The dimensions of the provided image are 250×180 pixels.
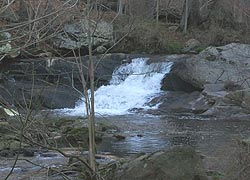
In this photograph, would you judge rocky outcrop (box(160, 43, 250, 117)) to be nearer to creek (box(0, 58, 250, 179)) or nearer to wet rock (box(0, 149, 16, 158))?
creek (box(0, 58, 250, 179))

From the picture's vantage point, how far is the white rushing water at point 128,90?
20.1 m

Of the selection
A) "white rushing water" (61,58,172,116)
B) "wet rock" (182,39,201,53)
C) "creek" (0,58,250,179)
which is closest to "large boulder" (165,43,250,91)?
"white rushing water" (61,58,172,116)

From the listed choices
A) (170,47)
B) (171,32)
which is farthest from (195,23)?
(170,47)

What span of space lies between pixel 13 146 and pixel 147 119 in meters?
6.88

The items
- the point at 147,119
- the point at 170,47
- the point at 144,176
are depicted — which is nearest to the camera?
the point at 144,176

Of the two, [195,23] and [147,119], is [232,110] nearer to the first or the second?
[147,119]

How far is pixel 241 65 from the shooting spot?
2148cm

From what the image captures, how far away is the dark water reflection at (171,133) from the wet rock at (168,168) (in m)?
3.09

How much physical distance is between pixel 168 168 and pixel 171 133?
6.80 m

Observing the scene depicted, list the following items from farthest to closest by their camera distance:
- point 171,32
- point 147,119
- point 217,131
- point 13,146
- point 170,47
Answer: point 171,32, point 170,47, point 147,119, point 217,131, point 13,146

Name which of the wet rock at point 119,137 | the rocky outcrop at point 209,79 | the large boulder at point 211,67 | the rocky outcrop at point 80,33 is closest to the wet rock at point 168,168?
the rocky outcrop at point 80,33

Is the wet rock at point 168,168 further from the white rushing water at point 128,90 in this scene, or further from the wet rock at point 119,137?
the white rushing water at point 128,90

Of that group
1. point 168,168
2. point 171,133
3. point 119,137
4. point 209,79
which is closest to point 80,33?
point 168,168

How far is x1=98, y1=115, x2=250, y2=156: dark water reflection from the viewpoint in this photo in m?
12.2
